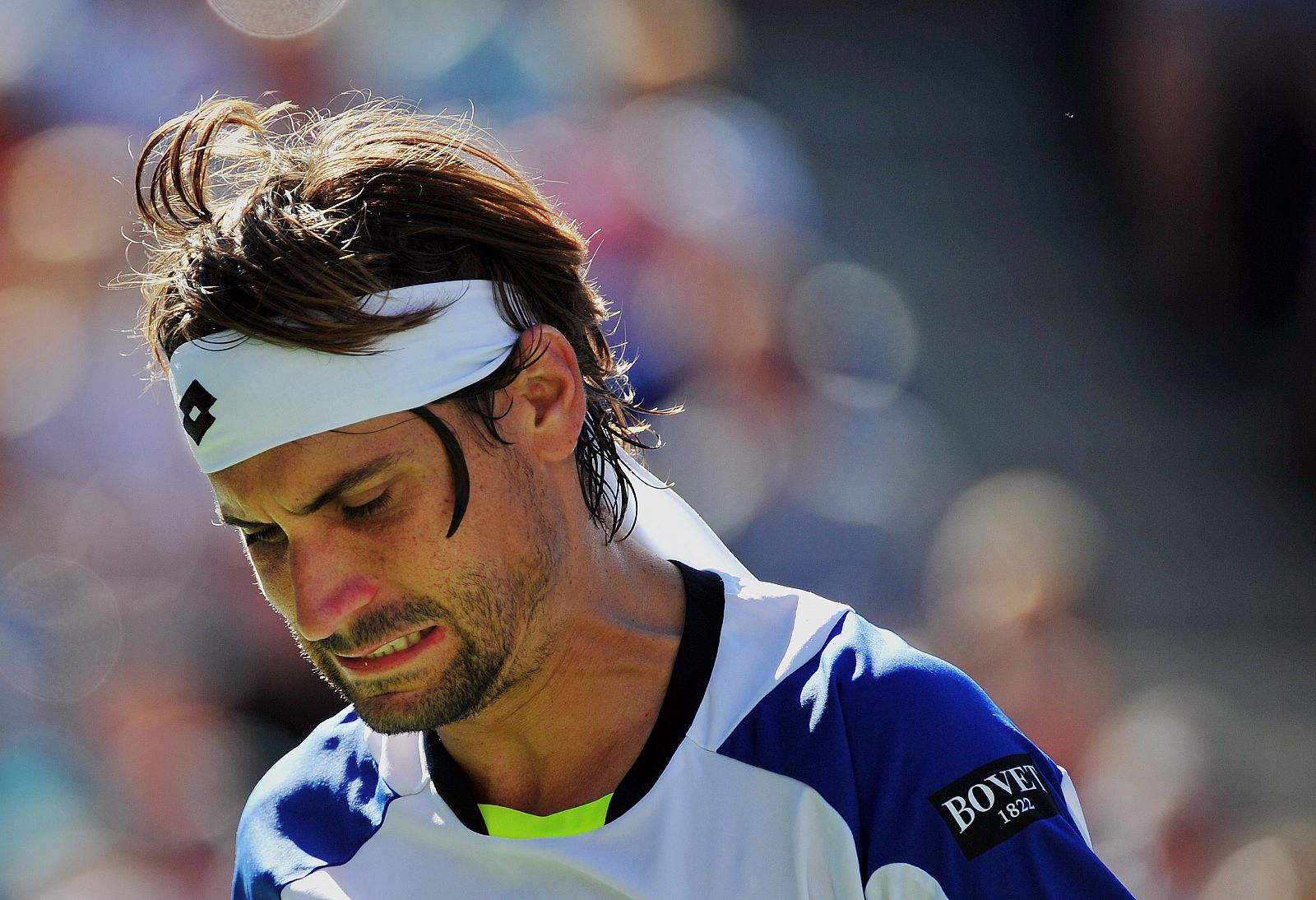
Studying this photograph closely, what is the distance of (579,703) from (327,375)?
1.71 ft

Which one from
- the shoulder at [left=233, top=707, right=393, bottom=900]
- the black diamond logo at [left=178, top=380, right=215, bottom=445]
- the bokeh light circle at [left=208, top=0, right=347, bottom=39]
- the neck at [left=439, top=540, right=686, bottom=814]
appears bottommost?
the shoulder at [left=233, top=707, right=393, bottom=900]

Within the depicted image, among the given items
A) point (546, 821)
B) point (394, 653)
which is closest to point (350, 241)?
point (394, 653)

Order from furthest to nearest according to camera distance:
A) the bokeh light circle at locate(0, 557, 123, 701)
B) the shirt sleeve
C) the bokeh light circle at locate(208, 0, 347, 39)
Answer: the bokeh light circle at locate(208, 0, 347, 39), the bokeh light circle at locate(0, 557, 123, 701), the shirt sleeve

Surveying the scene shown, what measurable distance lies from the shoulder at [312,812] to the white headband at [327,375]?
1.61 ft

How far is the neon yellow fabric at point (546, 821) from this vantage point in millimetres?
1688

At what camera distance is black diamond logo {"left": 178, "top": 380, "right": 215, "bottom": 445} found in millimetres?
1641

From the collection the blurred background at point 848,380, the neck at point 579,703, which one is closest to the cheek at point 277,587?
the neck at point 579,703

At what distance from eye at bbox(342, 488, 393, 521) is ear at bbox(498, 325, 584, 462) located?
0.60 feet

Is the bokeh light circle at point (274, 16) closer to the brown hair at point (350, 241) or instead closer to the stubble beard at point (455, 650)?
the brown hair at point (350, 241)

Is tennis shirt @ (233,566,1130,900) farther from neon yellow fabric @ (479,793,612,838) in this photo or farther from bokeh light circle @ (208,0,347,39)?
bokeh light circle @ (208,0,347,39)

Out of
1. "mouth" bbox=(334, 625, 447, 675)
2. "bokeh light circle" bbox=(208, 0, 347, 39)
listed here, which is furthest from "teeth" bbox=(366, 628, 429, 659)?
"bokeh light circle" bbox=(208, 0, 347, 39)

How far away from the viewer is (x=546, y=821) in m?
1.71

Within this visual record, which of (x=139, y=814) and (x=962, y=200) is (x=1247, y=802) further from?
(x=962, y=200)

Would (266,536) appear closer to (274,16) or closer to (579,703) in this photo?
(579,703)
